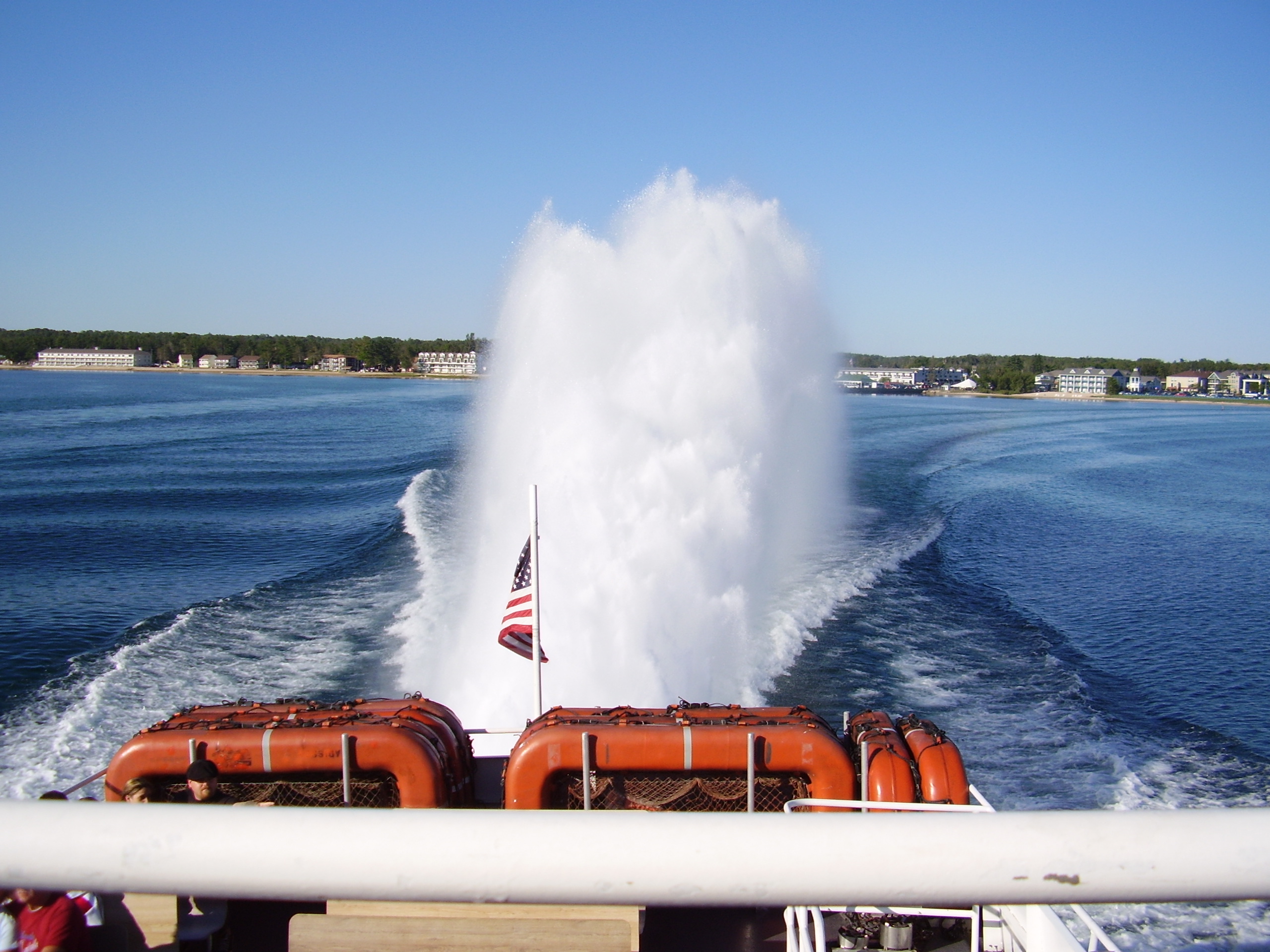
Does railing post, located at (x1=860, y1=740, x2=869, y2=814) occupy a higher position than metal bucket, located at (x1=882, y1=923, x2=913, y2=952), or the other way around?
railing post, located at (x1=860, y1=740, x2=869, y2=814)

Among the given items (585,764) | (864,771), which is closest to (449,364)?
(864,771)

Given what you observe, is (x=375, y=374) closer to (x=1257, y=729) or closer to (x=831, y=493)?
(x=831, y=493)

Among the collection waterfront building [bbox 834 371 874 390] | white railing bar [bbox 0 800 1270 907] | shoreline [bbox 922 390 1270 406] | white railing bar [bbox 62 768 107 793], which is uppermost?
waterfront building [bbox 834 371 874 390]

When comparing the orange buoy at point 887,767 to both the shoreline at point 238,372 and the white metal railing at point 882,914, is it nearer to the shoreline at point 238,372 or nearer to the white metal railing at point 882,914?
the white metal railing at point 882,914

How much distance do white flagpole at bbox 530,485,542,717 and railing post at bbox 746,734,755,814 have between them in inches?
105

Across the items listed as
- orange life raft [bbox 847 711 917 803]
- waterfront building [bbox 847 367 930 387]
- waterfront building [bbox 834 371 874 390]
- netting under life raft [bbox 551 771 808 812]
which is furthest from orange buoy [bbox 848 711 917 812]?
waterfront building [bbox 847 367 930 387]

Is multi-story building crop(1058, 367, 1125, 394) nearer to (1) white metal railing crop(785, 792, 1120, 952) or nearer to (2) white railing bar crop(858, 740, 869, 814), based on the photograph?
(2) white railing bar crop(858, 740, 869, 814)

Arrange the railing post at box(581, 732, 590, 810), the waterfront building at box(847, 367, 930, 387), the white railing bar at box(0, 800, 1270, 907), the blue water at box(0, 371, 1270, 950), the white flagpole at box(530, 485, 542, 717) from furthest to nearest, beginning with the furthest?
the waterfront building at box(847, 367, 930, 387), the blue water at box(0, 371, 1270, 950), the white flagpole at box(530, 485, 542, 717), the railing post at box(581, 732, 590, 810), the white railing bar at box(0, 800, 1270, 907)

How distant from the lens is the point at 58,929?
2.70m

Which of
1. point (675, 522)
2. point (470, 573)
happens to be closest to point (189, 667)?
point (470, 573)

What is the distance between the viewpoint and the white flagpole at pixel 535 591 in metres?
10.2

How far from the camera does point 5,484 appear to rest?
129ft

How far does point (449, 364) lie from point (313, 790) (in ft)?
626

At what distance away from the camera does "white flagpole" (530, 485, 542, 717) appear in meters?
10.2
